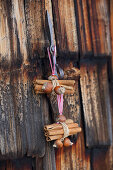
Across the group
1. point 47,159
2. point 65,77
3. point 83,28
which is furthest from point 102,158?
point 83,28

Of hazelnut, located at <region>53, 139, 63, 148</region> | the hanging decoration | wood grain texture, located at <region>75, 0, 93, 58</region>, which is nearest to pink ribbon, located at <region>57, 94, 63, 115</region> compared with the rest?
the hanging decoration

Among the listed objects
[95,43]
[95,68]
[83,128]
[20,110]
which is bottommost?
[83,128]

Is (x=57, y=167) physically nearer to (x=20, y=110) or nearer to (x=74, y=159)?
(x=74, y=159)

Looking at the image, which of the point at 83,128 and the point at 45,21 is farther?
the point at 83,128

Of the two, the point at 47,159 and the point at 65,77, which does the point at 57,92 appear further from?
the point at 47,159

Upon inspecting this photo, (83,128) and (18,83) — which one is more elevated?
(18,83)

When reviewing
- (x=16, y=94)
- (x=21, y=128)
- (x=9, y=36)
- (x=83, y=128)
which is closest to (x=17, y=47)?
(x=9, y=36)

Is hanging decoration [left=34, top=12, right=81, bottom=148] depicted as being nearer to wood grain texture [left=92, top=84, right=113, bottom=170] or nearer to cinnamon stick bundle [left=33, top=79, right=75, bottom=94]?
cinnamon stick bundle [left=33, top=79, right=75, bottom=94]

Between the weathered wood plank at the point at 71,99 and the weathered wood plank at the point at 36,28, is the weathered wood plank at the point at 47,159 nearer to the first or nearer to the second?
the weathered wood plank at the point at 71,99
